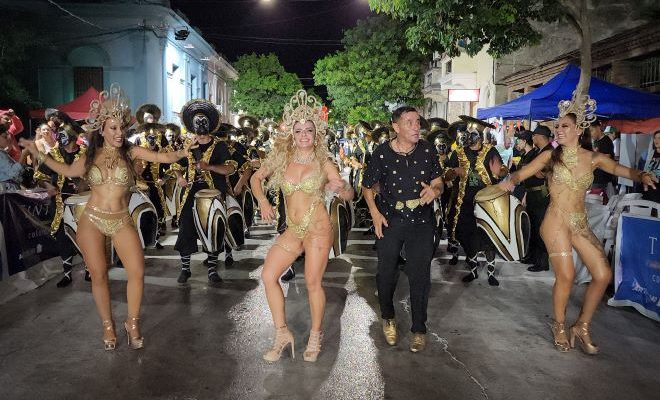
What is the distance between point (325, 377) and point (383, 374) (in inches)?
17.6

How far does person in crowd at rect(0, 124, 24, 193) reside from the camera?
692 cm

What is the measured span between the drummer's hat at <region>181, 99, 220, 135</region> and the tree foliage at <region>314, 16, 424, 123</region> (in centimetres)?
2728

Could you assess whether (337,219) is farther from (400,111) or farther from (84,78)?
(84,78)

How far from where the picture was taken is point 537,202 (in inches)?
311

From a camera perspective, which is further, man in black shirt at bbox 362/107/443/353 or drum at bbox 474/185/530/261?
drum at bbox 474/185/530/261

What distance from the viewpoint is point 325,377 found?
427cm

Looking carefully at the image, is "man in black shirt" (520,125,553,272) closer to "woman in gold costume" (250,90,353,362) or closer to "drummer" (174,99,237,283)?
"drummer" (174,99,237,283)

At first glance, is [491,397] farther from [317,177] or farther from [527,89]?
[527,89]

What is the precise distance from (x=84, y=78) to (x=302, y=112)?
2555 centimetres

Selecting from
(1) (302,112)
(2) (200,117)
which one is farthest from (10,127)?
(1) (302,112)

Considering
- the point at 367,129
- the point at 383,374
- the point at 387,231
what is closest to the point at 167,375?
the point at 383,374

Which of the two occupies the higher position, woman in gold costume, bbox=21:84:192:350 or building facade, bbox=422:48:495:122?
building facade, bbox=422:48:495:122

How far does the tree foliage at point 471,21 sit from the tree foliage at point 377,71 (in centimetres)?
2247

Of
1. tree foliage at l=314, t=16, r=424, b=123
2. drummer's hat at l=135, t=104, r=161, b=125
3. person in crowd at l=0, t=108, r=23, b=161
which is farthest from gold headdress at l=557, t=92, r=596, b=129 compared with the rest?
tree foliage at l=314, t=16, r=424, b=123
